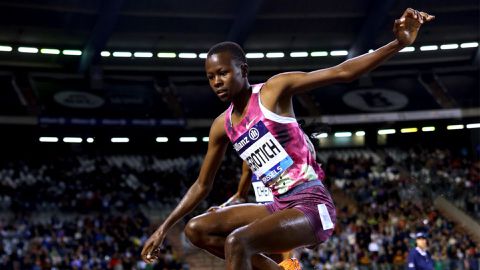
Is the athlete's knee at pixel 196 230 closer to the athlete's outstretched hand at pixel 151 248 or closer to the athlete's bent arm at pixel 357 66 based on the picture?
the athlete's outstretched hand at pixel 151 248

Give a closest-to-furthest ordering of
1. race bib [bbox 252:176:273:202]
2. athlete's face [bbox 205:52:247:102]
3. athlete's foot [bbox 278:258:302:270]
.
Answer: athlete's face [bbox 205:52:247:102] < athlete's foot [bbox 278:258:302:270] < race bib [bbox 252:176:273:202]

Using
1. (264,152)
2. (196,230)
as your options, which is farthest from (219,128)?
(196,230)

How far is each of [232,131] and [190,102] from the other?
25.0 metres

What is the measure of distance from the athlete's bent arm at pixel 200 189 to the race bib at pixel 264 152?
0.35 metres

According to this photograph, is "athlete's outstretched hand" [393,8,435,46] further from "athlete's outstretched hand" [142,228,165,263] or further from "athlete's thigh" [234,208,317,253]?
"athlete's outstretched hand" [142,228,165,263]

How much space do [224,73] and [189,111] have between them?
25.0 meters

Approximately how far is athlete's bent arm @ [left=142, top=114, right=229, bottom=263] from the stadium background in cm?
1636

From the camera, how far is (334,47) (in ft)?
96.9

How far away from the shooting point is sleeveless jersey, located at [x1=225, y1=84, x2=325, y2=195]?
4.77 metres

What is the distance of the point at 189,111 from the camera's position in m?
29.7

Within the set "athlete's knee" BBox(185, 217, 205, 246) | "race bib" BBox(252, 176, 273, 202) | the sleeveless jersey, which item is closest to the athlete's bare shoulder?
the sleeveless jersey

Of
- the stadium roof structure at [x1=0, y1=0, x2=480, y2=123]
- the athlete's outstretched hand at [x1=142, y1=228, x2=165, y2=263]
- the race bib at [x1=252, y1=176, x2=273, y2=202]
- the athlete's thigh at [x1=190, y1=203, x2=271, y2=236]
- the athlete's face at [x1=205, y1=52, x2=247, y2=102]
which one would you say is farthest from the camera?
the stadium roof structure at [x1=0, y1=0, x2=480, y2=123]

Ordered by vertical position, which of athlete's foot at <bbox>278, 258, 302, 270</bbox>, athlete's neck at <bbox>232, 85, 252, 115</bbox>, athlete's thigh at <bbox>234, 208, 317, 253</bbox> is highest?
athlete's neck at <bbox>232, 85, 252, 115</bbox>

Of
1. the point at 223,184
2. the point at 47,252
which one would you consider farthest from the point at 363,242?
the point at 47,252
